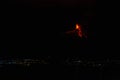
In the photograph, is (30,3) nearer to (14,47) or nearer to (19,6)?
Answer: (19,6)

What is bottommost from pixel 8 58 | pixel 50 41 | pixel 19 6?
pixel 8 58

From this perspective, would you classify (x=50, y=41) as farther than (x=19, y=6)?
Yes

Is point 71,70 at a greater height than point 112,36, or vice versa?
point 112,36

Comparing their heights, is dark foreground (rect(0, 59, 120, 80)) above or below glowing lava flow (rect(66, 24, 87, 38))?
below

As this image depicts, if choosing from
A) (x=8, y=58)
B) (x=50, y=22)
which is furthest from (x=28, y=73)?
(x=50, y=22)

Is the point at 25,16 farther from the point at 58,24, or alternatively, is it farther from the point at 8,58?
the point at 8,58

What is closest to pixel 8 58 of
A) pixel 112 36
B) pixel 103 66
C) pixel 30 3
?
pixel 30 3

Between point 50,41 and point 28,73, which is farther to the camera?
point 50,41

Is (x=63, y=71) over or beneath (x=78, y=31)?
beneath

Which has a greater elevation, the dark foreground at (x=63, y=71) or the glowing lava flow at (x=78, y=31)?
the glowing lava flow at (x=78, y=31)
